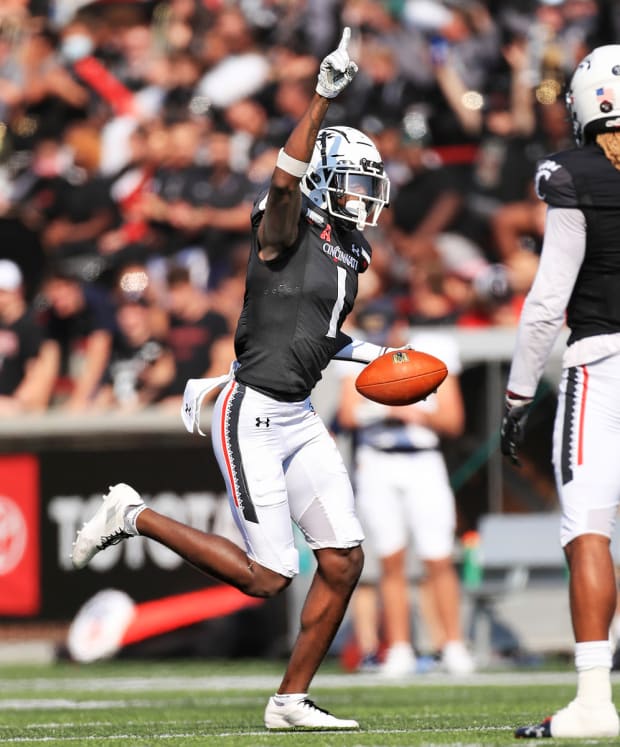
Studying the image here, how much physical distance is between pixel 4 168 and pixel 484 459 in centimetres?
617

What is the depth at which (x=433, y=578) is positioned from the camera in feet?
30.8

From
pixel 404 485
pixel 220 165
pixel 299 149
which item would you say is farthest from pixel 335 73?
pixel 220 165

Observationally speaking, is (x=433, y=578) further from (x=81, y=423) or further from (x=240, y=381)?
(x=240, y=381)

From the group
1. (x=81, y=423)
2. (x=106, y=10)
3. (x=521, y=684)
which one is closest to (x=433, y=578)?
(x=521, y=684)

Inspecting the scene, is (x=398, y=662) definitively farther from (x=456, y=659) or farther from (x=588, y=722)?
(x=588, y=722)

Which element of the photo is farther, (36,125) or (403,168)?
(36,125)

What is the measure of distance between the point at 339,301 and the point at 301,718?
144 centimetres

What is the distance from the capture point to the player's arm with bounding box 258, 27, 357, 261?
519cm

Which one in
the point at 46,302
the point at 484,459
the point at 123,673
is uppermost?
the point at 46,302

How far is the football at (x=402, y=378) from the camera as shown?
5.91 metres

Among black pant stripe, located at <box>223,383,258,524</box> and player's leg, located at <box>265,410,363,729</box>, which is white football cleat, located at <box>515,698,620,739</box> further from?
black pant stripe, located at <box>223,383,258,524</box>

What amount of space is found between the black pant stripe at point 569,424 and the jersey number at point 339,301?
3.60 feet

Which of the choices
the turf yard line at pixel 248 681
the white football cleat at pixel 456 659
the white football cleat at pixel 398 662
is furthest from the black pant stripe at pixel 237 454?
the white football cleat at pixel 456 659

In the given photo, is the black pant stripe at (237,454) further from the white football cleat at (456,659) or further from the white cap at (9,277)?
the white cap at (9,277)
